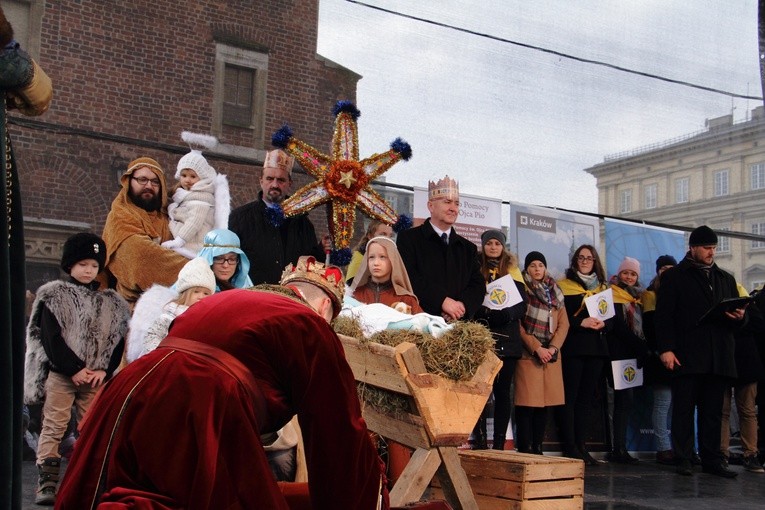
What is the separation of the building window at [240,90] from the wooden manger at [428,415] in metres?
4.03

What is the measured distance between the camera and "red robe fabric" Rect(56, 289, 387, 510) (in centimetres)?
228

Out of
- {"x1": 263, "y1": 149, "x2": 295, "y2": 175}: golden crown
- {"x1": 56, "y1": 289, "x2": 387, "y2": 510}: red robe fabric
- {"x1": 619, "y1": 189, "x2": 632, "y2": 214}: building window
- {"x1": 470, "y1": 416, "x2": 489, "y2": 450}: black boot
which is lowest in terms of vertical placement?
{"x1": 470, "y1": 416, "x2": 489, "y2": 450}: black boot

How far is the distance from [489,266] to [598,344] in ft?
4.90

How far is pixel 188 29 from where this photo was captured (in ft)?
26.9

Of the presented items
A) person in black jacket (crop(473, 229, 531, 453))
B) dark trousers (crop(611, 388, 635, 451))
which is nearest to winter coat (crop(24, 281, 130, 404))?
person in black jacket (crop(473, 229, 531, 453))

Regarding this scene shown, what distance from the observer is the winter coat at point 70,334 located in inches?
222

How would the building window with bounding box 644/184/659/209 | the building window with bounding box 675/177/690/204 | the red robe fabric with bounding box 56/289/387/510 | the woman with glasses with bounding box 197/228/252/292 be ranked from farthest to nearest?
1. the building window with bounding box 675/177/690/204
2. the building window with bounding box 644/184/659/209
3. the woman with glasses with bounding box 197/228/252/292
4. the red robe fabric with bounding box 56/289/387/510

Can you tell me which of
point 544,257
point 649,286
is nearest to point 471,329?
point 544,257

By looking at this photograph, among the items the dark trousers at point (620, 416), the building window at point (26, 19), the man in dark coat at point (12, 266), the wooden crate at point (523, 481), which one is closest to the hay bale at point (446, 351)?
the wooden crate at point (523, 481)

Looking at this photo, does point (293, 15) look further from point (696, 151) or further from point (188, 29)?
point (696, 151)

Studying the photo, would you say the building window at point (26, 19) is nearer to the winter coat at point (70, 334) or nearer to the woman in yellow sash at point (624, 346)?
the winter coat at point (70, 334)

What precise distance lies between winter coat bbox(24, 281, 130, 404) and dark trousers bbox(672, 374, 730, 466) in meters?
5.17

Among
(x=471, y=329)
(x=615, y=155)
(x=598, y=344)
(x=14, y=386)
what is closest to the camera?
(x=14, y=386)

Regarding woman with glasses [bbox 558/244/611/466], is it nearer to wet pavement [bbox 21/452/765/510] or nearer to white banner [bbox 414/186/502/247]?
wet pavement [bbox 21/452/765/510]
